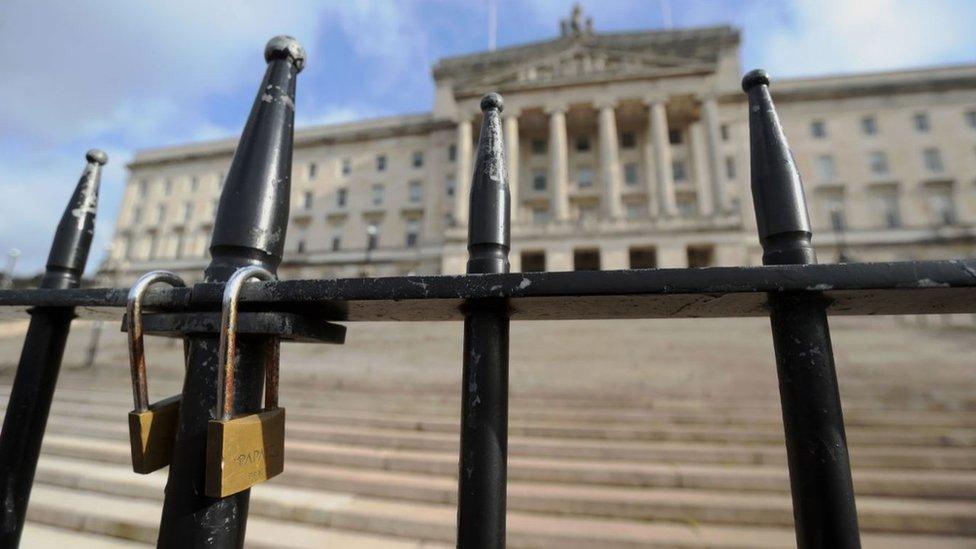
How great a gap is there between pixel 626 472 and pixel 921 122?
51105 mm

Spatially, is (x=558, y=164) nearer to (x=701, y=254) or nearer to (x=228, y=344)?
(x=701, y=254)

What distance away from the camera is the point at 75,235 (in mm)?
1807

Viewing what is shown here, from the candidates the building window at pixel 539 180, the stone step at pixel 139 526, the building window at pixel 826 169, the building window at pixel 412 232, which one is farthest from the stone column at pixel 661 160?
the stone step at pixel 139 526

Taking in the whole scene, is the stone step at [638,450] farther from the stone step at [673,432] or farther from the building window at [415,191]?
the building window at [415,191]

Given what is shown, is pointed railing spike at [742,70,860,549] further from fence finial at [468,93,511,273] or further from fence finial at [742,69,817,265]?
fence finial at [468,93,511,273]

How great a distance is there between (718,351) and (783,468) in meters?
7.47

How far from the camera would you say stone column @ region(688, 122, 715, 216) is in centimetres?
3488

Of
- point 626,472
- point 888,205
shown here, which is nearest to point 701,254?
point 888,205

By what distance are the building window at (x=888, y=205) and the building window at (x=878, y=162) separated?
1.68m

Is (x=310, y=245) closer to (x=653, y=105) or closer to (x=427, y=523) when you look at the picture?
(x=653, y=105)

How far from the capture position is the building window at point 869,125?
37750mm

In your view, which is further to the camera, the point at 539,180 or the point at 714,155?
the point at 539,180

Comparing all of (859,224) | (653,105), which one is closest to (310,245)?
(653,105)

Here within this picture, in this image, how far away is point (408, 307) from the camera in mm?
1205
